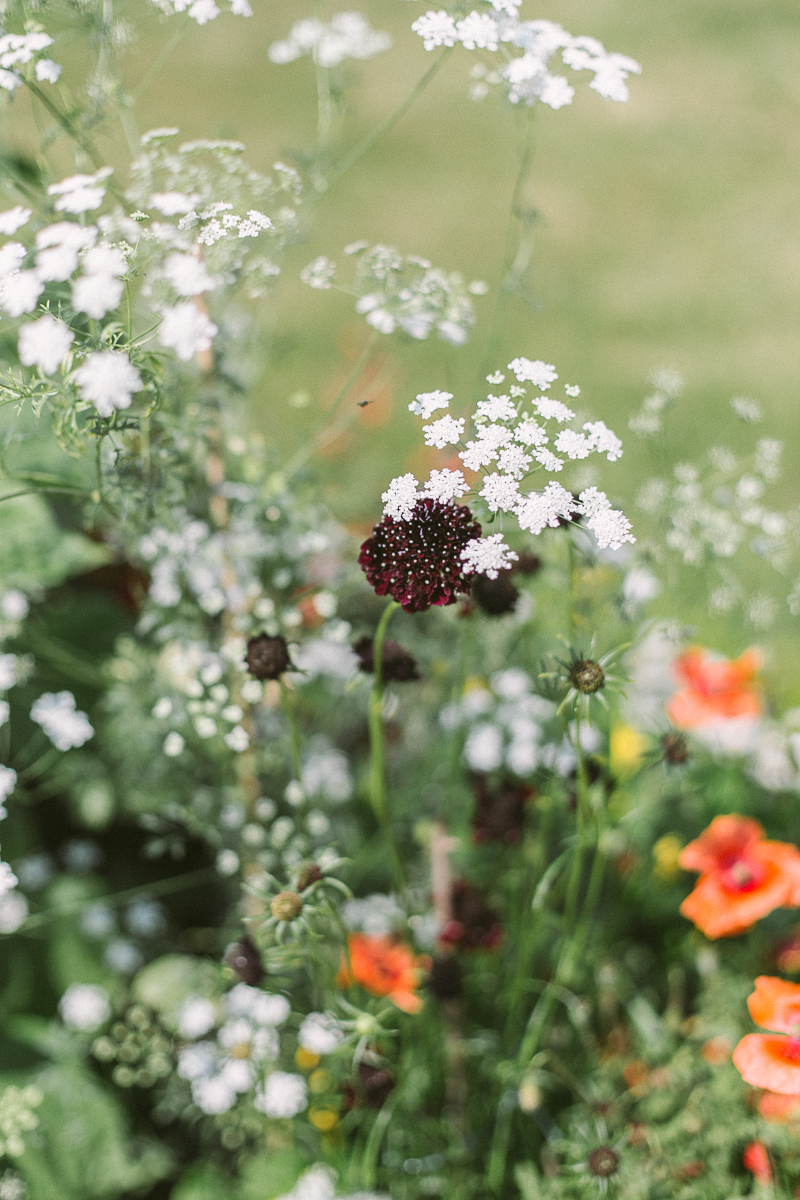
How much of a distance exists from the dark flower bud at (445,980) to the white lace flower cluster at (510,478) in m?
0.68

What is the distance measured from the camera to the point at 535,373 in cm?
77

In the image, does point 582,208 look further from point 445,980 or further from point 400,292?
point 445,980

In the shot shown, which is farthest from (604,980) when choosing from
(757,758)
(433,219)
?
(433,219)

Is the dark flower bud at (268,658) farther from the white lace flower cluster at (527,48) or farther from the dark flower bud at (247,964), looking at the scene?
the white lace flower cluster at (527,48)

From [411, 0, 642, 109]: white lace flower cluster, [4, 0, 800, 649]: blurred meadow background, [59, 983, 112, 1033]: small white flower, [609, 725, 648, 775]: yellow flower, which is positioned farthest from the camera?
[4, 0, 800, 649]: blurred meadow background

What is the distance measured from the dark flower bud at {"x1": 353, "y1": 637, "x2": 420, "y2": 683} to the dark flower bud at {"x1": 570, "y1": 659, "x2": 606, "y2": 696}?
0.20 metres

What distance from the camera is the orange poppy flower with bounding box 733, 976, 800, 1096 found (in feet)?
2.76

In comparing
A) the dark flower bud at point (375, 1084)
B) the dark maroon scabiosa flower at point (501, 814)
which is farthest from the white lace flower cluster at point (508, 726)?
the dark flower bud at point (375, 1084)

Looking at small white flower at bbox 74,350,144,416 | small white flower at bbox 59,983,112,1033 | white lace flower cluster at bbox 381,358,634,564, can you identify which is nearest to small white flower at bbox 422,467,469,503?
white lace flower cluster at bbox 381,358,634,564

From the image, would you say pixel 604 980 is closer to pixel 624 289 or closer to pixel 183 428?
pixel 183 428

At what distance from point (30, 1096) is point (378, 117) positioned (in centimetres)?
450

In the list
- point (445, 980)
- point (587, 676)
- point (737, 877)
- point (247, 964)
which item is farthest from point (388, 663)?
point (737, 877)

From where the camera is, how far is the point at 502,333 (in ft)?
11.0

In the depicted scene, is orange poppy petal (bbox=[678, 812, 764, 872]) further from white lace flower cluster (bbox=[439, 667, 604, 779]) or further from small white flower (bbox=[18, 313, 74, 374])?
small white flower (bbox=[18, 313, 74, 374])
